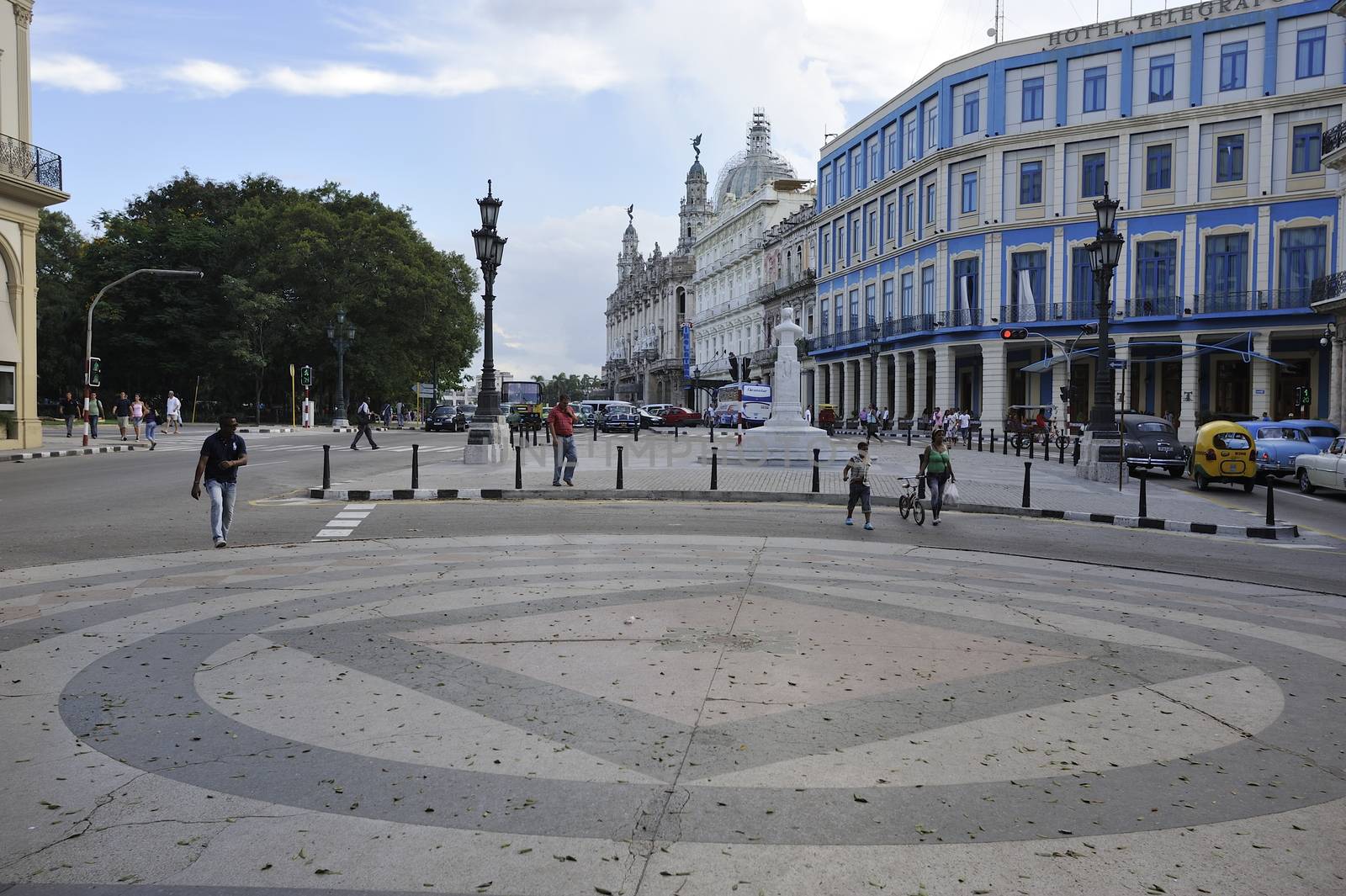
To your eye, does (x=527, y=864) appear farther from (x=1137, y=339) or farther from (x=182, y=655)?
(x=1137, y=339)

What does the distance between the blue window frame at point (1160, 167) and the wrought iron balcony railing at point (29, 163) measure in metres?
45.5

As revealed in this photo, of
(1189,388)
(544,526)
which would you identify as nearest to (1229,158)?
(1189,388)

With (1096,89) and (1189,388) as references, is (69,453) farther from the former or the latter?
(1096,89)

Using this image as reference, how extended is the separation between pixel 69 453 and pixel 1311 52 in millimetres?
51076

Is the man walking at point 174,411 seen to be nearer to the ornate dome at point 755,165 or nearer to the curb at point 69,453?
the curb at point 69,453

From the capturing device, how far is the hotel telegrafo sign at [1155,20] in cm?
4275

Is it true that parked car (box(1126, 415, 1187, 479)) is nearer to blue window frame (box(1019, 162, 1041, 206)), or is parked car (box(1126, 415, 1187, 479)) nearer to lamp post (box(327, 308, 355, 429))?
blue window frame (box(1019, 162, 1041, 206))

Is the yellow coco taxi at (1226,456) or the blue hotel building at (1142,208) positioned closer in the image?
the yellow coco taxi at (1226,456)

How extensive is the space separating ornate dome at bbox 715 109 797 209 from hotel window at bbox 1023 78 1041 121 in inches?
2040

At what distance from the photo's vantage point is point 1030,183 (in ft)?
160

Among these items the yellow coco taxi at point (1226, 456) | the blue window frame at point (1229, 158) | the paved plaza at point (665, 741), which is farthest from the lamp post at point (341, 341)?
the paved plaza at point (665, 741)

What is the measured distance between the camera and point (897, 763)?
15.1ft

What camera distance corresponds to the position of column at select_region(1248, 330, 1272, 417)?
42.4 meters

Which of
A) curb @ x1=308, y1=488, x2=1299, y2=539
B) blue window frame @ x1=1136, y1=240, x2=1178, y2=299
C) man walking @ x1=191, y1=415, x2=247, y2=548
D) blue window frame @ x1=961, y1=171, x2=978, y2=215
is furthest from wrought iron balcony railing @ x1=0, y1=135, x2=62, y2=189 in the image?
blue window frame @ x1=1136, y1=240, x2=1178, y2=299
